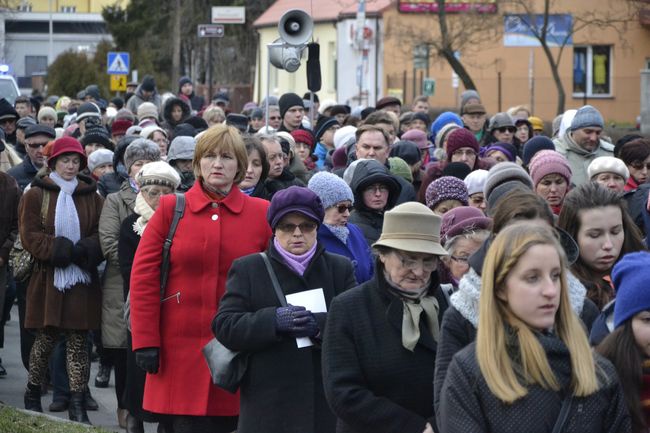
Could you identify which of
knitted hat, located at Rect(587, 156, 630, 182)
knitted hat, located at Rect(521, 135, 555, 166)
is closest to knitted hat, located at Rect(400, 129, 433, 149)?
knitted hat, located at Rect(521, 135, 555, 166)

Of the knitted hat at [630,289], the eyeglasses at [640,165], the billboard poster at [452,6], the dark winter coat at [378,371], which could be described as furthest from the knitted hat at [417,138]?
the billboard poster at [452,6]

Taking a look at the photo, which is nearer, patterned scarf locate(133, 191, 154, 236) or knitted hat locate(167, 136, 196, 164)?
patterned scarf locate(133, 191, 154, 236)

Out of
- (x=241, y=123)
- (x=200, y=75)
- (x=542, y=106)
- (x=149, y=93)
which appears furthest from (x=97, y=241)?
(x=200, y=75)

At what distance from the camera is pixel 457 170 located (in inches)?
442

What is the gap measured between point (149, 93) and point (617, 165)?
1534 cm

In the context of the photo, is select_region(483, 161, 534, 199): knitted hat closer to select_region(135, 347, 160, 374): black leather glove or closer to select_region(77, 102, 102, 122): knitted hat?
select_region(135, 347, 160, 374): black leather glove

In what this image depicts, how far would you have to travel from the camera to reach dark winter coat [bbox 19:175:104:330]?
10352 millimetres

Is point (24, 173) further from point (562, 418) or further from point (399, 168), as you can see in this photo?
point (562, 418)

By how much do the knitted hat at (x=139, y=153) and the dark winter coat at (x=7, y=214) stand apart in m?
1.18

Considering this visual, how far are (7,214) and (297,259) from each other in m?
5.21

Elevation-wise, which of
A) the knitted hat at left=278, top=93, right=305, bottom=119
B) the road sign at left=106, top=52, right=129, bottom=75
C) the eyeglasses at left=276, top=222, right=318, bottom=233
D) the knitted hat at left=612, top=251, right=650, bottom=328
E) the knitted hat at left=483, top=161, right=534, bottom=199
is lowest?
the knitted hat at left=612, top=251, right=650, bottom=328

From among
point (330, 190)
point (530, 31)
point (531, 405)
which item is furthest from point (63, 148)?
point (530, 31)

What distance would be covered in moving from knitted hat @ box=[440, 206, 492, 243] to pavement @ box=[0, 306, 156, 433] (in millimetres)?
4226

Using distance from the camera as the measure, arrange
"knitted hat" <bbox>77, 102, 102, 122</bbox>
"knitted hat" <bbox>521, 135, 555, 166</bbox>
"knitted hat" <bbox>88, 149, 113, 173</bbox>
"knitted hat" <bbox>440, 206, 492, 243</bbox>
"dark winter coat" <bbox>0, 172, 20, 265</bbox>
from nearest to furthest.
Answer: "knitted hat" <bbox>440, 206, 492, 243</bbox>
"dark winter coat" <bbox>0, 172, 20, 265</bbox>
"knitted hat" <bbox>521, 135, 555, 166</bbox>
"knitted hat" <bbox>88, 149, 113, 173</bbox>
"knitted hat" <bbox>77, 102, 102, 122</bbox>
